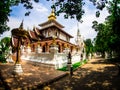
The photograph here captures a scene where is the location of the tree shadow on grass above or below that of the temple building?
below

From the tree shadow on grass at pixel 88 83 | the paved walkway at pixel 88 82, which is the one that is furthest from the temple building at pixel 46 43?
the tree shadow on grass at pixel 88 83

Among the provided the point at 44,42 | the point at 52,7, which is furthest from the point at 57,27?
the point at 52,7

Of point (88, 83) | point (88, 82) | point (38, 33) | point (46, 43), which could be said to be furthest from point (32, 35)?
point (88, 83)

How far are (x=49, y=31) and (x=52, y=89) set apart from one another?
3070 centimetres

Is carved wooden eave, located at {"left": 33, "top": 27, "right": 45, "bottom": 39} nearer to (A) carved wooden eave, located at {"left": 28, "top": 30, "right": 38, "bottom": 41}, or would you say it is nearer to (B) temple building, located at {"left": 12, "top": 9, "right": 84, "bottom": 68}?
(B) temple building, located at {"left": 12, "top": 9, "right": 84, "bottom": 68}

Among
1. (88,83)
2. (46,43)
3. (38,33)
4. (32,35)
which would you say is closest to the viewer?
(88,83)

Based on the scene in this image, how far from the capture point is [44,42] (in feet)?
118

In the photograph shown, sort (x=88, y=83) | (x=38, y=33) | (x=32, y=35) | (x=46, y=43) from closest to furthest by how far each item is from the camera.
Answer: (x=88, y=83)
(x=46, y=43)
(x=32, y=35)
(x=38, y=33)

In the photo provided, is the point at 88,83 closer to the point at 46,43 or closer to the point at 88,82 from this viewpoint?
the point at 88,82

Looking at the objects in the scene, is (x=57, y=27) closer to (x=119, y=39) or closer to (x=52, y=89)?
(x=119, y=39)

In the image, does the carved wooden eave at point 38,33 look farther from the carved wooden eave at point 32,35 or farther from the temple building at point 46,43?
the carved wooden eave at point 32,35

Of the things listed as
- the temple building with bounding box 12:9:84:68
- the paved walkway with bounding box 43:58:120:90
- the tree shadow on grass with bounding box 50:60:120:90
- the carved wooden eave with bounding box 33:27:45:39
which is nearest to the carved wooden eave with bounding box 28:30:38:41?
the temple building with bounding box 12:9:84:68

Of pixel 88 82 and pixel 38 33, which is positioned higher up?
pixel 38 33

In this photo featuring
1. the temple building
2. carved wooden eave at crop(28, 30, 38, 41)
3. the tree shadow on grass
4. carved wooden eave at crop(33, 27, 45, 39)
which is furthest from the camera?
carved wooden eave at crop(33, 27, 45, 39)
